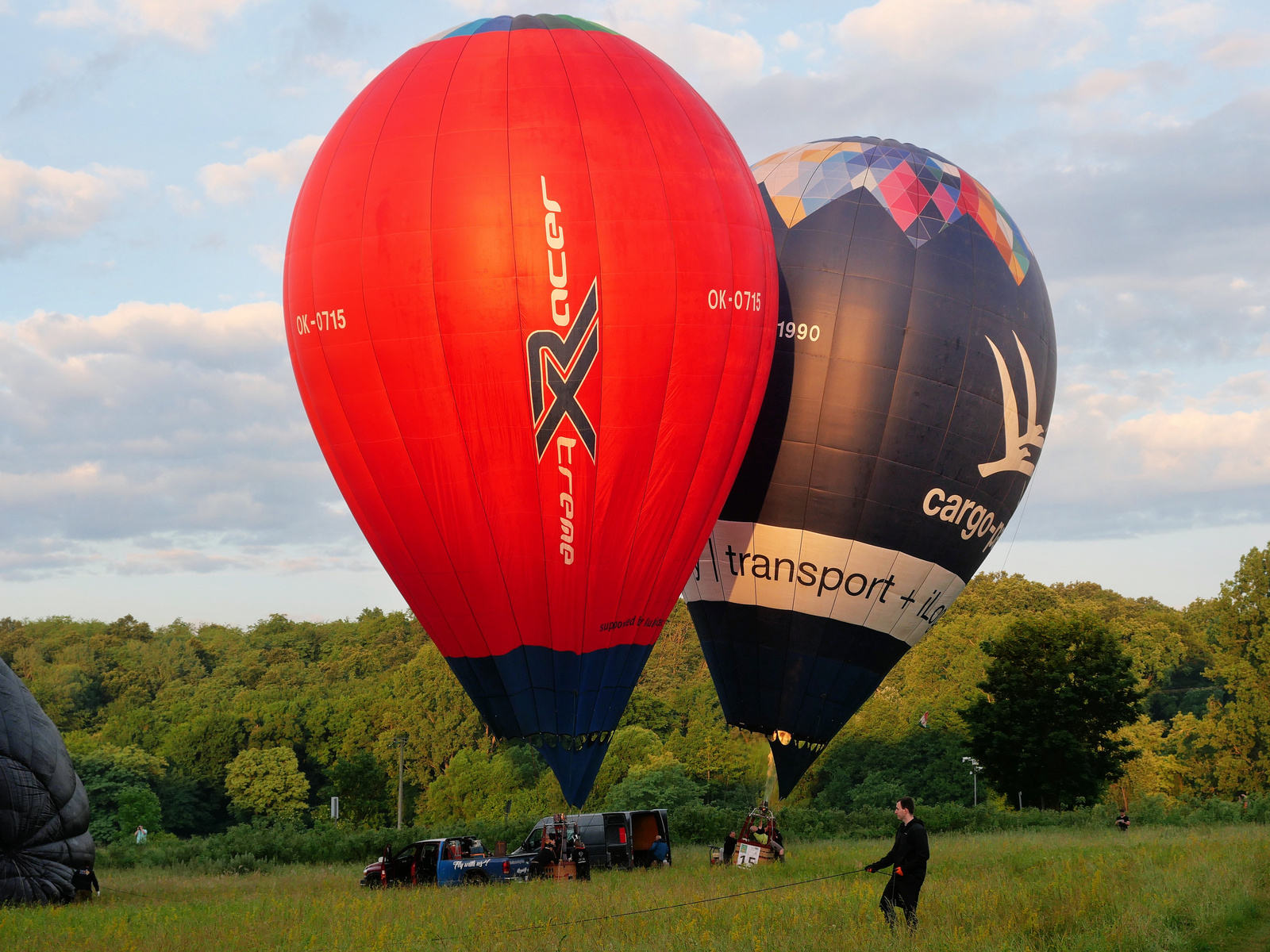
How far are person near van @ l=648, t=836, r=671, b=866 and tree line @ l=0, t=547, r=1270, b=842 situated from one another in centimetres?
1790

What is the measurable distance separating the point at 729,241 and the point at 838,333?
187 inches

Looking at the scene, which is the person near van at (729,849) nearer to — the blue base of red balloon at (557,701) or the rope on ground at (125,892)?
the blue base of red balloon at (557,701)

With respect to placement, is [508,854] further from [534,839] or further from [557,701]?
[557,701]

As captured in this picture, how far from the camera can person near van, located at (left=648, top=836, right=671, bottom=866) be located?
25422 mm

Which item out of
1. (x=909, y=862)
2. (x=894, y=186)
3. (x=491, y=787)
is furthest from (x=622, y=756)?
(x=909, y=862)

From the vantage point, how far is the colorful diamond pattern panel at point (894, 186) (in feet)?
84.2

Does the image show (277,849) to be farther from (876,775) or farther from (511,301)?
(876,775)

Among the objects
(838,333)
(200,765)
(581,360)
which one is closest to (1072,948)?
(581,360)

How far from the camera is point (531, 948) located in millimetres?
12430

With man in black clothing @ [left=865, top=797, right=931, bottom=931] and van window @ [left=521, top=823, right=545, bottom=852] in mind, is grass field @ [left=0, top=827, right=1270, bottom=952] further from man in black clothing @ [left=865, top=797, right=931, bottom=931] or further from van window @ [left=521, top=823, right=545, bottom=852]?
van window @ [left=521, top=823, right=545, bottom=852]

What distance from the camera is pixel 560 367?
62.6 feet

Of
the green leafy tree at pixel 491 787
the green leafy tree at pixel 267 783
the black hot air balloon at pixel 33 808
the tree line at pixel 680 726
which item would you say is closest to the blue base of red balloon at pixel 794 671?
the black hot air balloon at pixel 33 808

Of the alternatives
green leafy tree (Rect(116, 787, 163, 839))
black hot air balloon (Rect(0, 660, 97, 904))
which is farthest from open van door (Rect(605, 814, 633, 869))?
green leafy tree (Rect(116, 787, 163, 839))

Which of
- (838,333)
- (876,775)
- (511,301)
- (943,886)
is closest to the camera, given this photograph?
(943,886)
